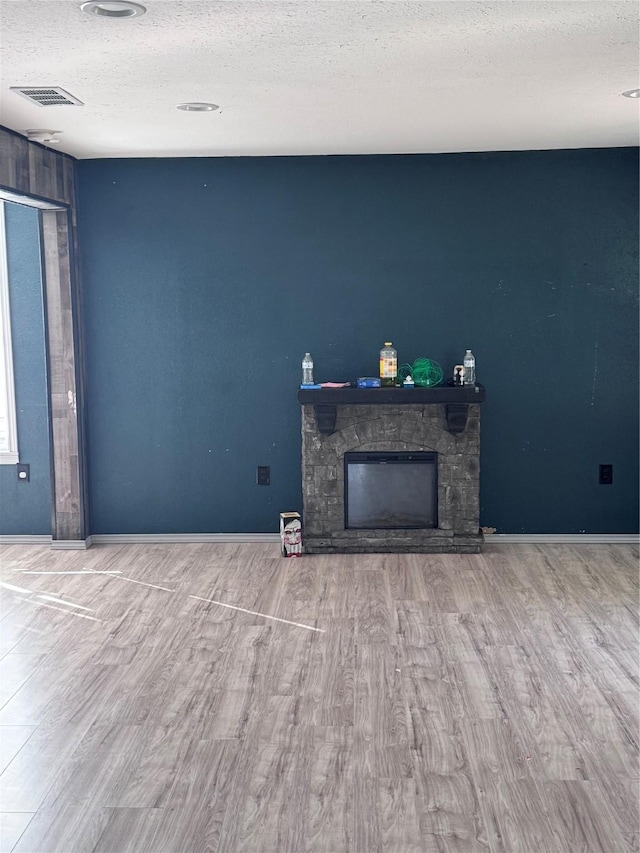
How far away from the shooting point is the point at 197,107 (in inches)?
180

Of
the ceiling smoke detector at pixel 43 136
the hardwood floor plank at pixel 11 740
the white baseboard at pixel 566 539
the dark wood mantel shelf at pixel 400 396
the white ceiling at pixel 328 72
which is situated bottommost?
the hardwood floor plank at pixel 11 740

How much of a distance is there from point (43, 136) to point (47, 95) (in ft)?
3.40

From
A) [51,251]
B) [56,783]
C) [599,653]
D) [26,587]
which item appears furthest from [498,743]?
[51,251]

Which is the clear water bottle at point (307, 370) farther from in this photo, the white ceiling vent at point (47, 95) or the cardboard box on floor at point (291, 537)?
the white ceiling vent at point (47, 95)

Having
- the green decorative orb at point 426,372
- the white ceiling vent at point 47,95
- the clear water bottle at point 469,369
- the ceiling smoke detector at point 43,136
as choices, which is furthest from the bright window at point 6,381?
the clear water bottle at point 469,369

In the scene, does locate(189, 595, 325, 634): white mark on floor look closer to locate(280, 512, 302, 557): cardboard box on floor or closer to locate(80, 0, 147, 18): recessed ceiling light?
locate(280, 512, 302, 557): cardboard box on floor

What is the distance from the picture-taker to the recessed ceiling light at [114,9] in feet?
9.65

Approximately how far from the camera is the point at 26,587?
5527 mm

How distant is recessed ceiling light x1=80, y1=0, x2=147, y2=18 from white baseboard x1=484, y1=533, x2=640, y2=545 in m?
4.25

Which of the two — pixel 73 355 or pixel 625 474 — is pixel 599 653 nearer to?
pixel 625 474

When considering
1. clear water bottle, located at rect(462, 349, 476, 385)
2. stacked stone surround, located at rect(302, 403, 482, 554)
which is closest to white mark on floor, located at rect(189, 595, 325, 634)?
stacked stone surround, located at rect(302, 403, 482, 554)

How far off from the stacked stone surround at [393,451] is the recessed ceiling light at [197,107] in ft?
6.80

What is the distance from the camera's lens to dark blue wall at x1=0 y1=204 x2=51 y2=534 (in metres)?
6.34

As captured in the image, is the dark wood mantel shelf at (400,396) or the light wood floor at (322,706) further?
the dark wood mantel shelf at (400,396)
